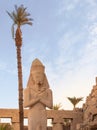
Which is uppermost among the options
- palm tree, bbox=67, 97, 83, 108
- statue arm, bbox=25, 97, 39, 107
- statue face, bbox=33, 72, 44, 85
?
palm tree, bbox=67, 97, 83, 108

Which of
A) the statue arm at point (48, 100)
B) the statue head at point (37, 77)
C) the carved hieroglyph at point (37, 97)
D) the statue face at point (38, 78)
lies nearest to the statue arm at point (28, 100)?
the carved hieroglyph at point (37, 97)

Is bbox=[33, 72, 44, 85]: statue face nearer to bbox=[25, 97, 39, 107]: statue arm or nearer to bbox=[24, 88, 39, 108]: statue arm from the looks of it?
bbox=[24, 88, 39, 108]: statue arm

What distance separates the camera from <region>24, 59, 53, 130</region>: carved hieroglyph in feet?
41.0

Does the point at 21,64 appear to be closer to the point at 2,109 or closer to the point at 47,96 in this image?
the point at 2,109

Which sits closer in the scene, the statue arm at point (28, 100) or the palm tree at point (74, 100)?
the statue arm at point (28, 100)

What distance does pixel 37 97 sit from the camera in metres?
12.7

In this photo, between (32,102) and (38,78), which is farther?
(38,78)

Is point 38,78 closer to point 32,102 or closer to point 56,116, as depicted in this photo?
point 32,102

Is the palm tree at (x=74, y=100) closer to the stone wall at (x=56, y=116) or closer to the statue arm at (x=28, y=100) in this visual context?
the stone wall at (x=56, y=116)

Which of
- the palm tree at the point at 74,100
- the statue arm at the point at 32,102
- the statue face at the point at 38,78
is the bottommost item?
the statue arm at the point at 32,102

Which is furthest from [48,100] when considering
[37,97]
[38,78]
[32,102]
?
[38,78]

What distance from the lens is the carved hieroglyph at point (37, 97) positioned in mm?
12484

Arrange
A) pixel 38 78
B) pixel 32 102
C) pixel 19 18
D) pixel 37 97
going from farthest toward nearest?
pixel 19 18 < pixel 38 78 < pixel 37 97 < pixel 32 102

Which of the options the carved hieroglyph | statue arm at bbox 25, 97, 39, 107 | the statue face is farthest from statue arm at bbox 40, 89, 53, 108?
the statue face
